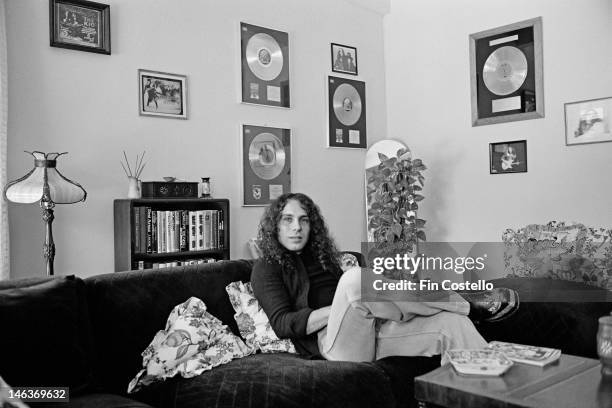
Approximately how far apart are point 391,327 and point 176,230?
1.54 m

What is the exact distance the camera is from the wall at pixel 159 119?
317 centimetres

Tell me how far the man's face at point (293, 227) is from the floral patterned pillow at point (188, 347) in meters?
0.49

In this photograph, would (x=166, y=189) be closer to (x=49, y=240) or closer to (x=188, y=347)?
(x=49, y=240)

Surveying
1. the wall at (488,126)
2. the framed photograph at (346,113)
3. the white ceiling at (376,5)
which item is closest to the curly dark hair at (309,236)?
the framed photograph at (346,113)

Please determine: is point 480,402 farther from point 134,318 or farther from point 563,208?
point 563,208

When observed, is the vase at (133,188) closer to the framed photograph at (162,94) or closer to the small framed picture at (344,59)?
the framed photograph at (162,94)

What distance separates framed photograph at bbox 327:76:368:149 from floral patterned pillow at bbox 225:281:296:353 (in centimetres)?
227

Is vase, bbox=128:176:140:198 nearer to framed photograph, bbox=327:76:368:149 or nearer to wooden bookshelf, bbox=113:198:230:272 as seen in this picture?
wooden bookshelf, bbox=113:198:230:272

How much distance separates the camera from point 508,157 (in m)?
4.31

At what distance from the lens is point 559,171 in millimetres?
4047

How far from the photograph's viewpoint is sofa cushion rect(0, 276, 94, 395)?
180 cm

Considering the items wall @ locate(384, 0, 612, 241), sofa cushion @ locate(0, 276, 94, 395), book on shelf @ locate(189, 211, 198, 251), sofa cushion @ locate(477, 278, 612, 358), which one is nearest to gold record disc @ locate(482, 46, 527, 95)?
wall @ locate(384, 0, 612, 241)

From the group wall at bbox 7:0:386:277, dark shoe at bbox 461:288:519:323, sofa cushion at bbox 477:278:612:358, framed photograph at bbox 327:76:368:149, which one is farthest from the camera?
framed photograph at bbox 327:76:368:149

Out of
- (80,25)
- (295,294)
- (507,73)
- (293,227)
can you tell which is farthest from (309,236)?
(507,73)
